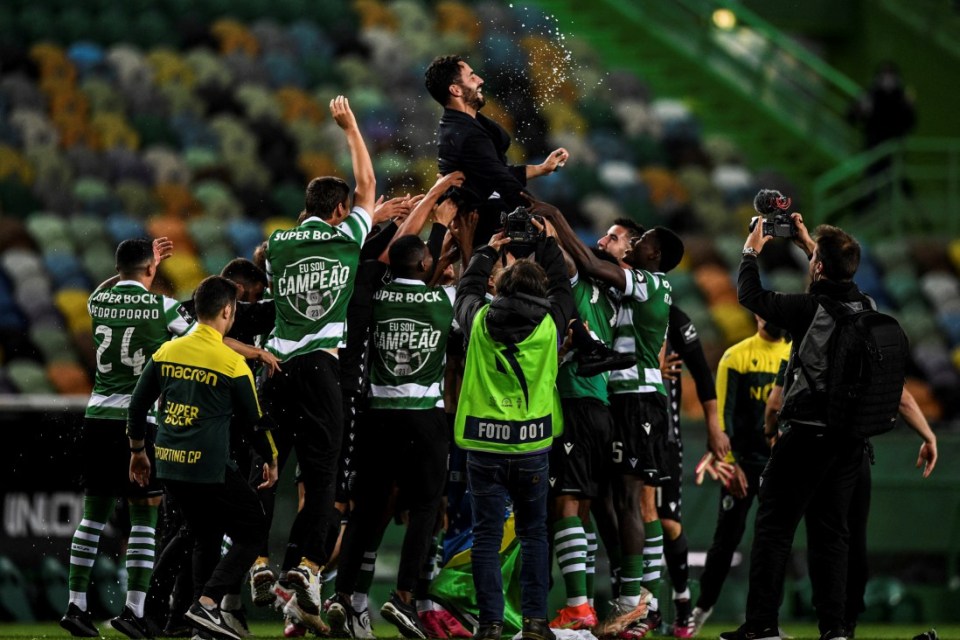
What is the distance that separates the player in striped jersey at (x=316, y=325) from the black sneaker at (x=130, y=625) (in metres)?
0.93

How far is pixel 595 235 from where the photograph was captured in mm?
18062

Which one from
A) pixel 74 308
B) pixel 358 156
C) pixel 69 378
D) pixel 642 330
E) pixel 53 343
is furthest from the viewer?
pixel 74 308

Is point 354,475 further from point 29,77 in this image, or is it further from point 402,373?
point 29,77

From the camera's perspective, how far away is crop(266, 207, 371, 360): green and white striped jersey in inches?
356

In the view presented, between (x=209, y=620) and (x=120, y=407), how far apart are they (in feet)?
5.30

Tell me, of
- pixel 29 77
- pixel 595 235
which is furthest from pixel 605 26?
pixel 29 77

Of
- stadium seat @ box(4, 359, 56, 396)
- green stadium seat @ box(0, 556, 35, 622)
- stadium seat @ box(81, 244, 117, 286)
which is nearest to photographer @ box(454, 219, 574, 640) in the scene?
→ green stadium seat @ box(0, 556, 35, 622)

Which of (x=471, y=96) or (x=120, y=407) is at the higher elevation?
(x=471, y=96)

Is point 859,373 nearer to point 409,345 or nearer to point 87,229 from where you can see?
point 409,345

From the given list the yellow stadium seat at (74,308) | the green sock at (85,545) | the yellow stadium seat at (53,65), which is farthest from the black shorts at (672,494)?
the yellow stadium seat at (53,65)

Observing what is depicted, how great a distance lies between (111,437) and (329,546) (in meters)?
1.34

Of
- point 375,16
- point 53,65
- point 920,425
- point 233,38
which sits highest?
point 375,16

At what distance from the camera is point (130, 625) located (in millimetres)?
9070

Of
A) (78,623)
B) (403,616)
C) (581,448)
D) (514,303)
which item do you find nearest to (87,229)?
(78,623)
